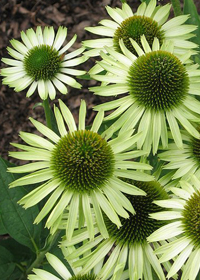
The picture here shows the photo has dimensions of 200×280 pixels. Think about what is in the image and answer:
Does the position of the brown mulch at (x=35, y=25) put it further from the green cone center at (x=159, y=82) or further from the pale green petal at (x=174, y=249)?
the pale green petal at (x=174, y=249)

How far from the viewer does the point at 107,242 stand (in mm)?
1225

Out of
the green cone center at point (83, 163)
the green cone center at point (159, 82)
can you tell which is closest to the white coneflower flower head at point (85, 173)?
the green cone center at point (83, 163)

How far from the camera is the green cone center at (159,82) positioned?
134 cm

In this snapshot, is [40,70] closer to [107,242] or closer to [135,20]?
[135,20]

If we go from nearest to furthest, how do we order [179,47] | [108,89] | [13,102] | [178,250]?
[178,250] < [108,89] < [179,47] < [13,102]

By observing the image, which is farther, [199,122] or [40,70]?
[40,70]

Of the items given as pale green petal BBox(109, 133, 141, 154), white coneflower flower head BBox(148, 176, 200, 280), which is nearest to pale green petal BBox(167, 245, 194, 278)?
white coneflower flower head BBox(148, 176, 200, 280)

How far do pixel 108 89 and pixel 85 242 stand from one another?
497 millimetres

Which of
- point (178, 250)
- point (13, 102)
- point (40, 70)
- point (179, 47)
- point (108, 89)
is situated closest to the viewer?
point (178, 250)

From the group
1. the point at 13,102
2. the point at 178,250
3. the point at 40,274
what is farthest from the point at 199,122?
the point at 13,102

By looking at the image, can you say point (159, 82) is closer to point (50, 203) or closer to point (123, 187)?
point (123, 187)

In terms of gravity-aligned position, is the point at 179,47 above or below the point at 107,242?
above

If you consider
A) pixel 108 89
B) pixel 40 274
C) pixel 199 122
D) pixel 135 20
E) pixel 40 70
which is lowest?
pixel 40 274

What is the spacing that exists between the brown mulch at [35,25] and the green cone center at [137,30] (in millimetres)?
1334
